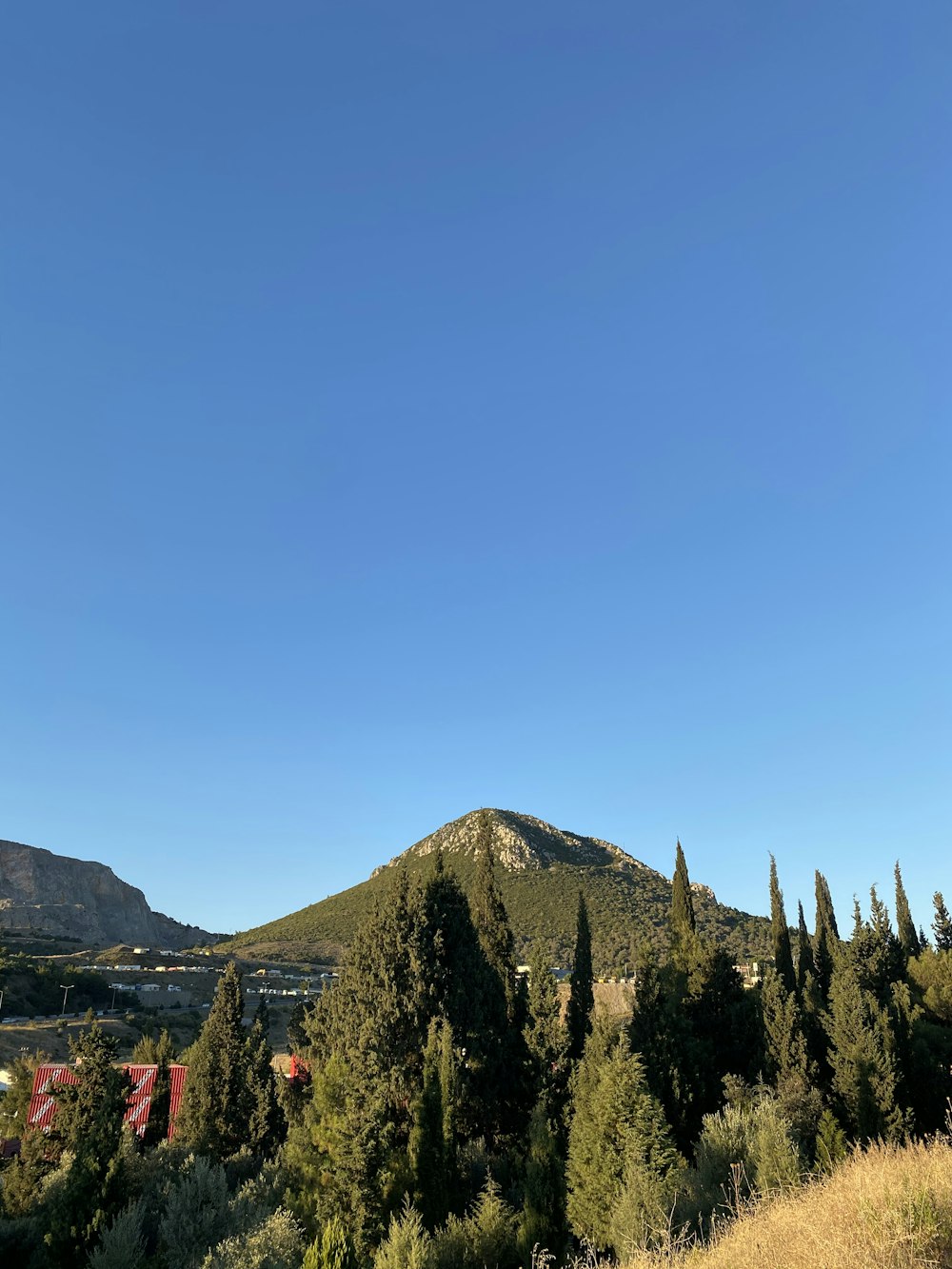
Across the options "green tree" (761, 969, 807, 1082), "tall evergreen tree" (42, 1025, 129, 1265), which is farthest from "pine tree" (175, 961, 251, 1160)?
"green tree" (761, 969, 807, 1082)

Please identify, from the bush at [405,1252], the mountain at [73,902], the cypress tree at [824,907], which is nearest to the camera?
the bush at [405,1252]

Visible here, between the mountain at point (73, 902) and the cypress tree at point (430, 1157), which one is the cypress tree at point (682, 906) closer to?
the cypress tree at point (430, 1157)

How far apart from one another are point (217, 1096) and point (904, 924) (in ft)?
192

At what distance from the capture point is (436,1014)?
30562 mm

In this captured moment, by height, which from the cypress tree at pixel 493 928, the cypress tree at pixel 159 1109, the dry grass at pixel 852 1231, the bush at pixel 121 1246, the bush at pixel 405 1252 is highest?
the cypress tree at pixel 493 928

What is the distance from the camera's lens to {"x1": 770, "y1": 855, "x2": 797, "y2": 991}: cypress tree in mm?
52156

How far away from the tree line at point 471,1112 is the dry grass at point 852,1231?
81.7 inches

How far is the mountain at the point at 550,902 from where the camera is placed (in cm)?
10156

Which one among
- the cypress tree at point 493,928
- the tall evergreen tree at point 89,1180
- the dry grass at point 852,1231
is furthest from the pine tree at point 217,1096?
the dry grass at point 852,1231

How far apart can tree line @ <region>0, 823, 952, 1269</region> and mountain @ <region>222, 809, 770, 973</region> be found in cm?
4912

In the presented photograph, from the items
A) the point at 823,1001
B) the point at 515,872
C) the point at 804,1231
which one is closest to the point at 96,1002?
A: the point at 515,872

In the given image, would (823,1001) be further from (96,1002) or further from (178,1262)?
(96,1002)

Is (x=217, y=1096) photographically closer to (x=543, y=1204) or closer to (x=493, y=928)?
(x=493, y=928)

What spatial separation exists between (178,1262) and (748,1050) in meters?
33.8
